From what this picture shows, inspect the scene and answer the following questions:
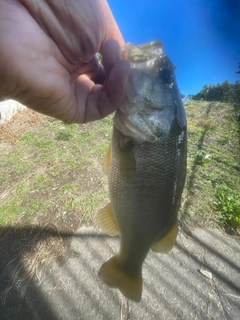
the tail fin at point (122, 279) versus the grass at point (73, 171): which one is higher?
the grass at point (73, 171)

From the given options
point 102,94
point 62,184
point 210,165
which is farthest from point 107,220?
point 210,165

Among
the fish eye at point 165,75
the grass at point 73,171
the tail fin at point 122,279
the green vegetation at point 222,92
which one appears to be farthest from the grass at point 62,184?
the green vegetation at point 222,92

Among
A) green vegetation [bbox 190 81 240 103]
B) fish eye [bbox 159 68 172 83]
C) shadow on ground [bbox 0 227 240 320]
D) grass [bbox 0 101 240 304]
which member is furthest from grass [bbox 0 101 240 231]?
green vegetation [bbox 190 81 240 103]

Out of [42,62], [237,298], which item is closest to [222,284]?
[237,298]

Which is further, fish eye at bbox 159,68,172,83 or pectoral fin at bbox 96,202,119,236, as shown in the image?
pectoral fin at bbox 96,202,119,236


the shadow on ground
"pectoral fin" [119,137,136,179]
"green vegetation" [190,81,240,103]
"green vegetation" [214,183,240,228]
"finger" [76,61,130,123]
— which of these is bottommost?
the shadow on ground

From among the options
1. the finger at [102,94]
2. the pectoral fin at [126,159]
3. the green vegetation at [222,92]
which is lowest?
the pectoral fin at [126,159]

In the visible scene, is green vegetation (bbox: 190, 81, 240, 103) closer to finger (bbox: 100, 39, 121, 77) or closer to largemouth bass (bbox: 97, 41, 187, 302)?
largemouth bass (bbox: 97, 41, 187, 302)

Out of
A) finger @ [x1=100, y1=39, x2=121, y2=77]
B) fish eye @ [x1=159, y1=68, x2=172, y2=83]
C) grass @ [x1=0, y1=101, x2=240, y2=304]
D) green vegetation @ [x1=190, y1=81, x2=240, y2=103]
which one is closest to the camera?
finger @ [x1=100, y1=39, x2=121, y2=77]

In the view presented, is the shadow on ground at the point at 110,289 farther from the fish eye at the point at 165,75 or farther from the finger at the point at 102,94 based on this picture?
the fish eye at the point at 165,75
